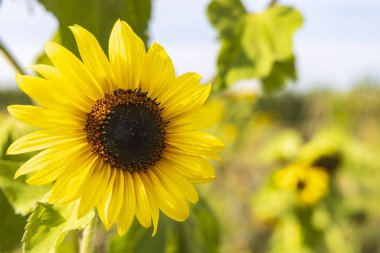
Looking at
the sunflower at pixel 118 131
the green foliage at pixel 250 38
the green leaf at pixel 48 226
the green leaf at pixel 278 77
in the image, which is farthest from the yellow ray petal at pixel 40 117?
the green leaf at pixel 278 77

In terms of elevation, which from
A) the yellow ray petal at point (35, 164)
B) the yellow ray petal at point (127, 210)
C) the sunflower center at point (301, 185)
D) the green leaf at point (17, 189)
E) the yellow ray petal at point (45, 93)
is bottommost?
the sunflower center at point (301, 185)

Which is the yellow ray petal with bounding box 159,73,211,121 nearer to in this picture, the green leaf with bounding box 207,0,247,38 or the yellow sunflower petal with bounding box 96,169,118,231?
the yellow sunflower petal with bounding box 96,169,118,231

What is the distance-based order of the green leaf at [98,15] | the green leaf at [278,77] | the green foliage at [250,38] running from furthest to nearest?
the green leaf at [278,77]
the green foliage at [250,38]
the green leaf at [98,15]

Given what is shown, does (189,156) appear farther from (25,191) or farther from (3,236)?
(3,236)

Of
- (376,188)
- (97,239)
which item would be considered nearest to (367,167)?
(97,239)

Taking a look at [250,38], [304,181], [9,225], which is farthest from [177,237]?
[304,181]

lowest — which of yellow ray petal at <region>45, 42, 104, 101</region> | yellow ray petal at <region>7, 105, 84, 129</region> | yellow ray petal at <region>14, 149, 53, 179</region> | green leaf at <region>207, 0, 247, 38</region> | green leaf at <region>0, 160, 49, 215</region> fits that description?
green leaf at <region>0, 160, 49, 215</region>

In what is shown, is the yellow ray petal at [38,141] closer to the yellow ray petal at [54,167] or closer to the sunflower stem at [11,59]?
the yellow ray petal at [54,167]

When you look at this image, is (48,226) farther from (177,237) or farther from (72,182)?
(177,237)

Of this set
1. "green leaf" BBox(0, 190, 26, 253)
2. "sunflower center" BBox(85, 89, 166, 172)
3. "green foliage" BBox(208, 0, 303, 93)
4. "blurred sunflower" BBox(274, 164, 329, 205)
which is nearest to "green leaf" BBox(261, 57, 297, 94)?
"green foliage" BBox(208, 0, 303, 93)
